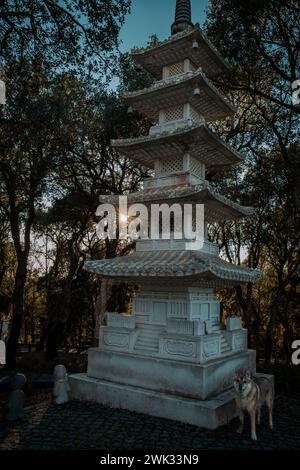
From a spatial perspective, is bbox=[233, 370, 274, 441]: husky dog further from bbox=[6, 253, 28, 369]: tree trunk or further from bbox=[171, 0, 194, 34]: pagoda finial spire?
bbox=[6, 253, 28, 369]: tree trunk

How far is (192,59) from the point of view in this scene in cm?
1244

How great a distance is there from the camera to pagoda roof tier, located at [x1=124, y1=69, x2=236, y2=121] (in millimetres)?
11156

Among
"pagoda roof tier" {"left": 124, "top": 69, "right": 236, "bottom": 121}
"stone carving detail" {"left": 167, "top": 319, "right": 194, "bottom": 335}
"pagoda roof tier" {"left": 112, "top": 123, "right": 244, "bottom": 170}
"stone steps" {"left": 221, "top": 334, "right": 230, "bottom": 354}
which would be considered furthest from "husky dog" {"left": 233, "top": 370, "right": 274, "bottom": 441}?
"pagoda roof tier" {"left": 124, "top": 69, "right": 236, "bottom": 121}

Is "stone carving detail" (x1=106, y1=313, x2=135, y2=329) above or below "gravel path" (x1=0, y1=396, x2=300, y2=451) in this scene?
above

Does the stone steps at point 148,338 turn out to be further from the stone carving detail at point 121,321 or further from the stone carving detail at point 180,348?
the stone carving detail at point 180,348

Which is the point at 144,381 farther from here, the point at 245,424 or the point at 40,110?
the point at 40,110

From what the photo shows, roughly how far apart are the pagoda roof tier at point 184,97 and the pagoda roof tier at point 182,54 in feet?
2.69

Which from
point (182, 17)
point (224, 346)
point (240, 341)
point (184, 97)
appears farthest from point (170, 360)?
point (182, 17)

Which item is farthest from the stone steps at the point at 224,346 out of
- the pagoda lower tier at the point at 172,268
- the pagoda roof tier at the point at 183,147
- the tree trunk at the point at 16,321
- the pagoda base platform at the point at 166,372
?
the tree trunk at the point at 16,321

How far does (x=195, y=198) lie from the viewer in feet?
34.5

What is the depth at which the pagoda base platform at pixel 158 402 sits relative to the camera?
26.0ft

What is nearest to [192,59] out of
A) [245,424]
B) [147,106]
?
[147,106]

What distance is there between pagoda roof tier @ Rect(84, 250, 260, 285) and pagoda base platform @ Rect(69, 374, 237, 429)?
9.69ft
